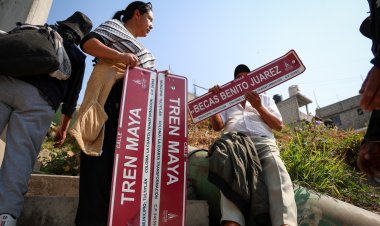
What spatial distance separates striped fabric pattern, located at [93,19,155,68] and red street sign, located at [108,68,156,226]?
0.20 meters

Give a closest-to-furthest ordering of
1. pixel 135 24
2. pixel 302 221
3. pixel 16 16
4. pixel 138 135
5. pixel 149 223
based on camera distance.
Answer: pixel 149 223, pixel 138 135, pixel 302 221, pixel 135 24, pixel 16 16

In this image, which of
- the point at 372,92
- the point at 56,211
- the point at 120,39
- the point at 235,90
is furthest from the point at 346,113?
the point at 372,92

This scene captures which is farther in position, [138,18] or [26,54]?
[138,18]

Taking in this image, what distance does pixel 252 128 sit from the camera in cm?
271

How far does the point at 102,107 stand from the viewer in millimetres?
2201

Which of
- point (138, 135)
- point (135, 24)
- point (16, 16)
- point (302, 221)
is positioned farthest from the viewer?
point (16, 16)

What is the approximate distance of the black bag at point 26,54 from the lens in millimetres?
1947

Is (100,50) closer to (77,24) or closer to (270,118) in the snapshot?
(77,24)

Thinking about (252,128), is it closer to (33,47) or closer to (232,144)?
(232,144)

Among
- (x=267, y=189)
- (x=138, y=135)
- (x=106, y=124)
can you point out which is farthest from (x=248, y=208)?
(x=106, y=124)

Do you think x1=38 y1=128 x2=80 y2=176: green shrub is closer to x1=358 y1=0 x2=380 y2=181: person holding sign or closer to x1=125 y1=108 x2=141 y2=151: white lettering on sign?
x1=125 y1=108 x2=141 y2=151: white lettering on sign

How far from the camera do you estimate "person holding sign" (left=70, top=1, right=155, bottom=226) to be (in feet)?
6.73

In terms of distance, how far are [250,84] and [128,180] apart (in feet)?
4.55

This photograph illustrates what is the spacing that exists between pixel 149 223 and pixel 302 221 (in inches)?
47.9
